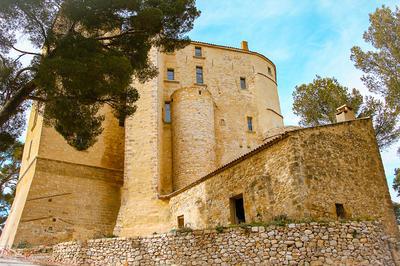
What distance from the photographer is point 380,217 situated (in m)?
12.2

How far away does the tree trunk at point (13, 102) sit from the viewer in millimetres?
10477

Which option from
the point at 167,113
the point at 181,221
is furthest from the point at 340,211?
the point at 167,113

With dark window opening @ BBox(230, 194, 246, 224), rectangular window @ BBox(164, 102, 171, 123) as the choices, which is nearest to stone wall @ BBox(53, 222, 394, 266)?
dark window opening @ BBox(230, 194, 246, 224)

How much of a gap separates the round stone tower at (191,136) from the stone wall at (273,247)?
8799 mm

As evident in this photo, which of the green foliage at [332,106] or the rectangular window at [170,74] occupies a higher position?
the rectangular window at [170,74]

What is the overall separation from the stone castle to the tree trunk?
7219 millimetres

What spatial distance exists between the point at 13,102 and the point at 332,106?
1764 cm

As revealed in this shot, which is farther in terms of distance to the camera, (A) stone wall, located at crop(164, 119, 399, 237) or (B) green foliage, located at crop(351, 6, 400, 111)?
(B) green foliage, located at crop(351, 6, 400, 111)

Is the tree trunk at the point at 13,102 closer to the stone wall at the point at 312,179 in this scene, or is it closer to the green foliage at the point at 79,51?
the green foliage at the point at 79,51

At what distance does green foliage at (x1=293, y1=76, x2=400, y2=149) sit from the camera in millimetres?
19531

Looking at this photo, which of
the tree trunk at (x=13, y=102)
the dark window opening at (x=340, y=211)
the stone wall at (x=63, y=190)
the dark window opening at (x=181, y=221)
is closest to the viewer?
the tree trunk at (x=13, y=102)

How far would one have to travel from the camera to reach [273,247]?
376 inches

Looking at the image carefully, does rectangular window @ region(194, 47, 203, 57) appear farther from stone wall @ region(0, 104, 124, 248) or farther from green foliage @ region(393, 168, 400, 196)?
green foliage @ region(393, 168, 400, 196)

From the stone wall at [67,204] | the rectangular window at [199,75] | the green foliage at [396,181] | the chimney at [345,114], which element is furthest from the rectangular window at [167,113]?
the green foliage at [396,181]
